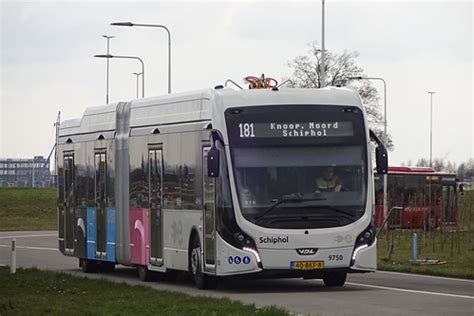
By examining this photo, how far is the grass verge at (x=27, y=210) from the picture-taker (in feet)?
242

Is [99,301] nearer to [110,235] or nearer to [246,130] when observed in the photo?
[246,130]

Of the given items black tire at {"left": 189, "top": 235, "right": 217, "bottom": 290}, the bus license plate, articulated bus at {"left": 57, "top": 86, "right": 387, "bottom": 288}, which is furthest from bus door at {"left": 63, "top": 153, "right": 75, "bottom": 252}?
the bus license plate

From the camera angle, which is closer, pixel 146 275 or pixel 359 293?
pixel 359 293

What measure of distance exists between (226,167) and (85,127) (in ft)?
27.7

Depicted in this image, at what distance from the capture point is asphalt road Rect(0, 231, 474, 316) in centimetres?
1880

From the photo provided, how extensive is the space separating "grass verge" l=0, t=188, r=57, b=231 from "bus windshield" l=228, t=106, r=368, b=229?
48.4 m

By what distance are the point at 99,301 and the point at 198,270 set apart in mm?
4064

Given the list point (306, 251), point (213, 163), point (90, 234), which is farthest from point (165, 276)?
point (213, 163)

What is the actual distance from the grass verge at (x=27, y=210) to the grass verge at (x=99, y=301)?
4726 cm

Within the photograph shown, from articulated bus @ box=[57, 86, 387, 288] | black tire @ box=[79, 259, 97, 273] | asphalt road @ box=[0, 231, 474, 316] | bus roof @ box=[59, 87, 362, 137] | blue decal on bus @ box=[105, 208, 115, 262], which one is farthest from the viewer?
black tire @ box=[79, 259, 97, 273]

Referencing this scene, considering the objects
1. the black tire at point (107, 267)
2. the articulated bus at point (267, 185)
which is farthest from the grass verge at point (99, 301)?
the black tire at point (107, 267)

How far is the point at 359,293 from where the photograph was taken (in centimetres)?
2227

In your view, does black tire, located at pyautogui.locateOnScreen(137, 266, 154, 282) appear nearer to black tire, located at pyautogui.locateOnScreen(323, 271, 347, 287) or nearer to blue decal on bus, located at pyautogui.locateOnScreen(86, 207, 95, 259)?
blue decal on bus, located at pyautogui.locateOnScreen(86, 207, 95, 259)

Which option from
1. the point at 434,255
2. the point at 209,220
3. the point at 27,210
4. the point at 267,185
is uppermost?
the point at 267,185
